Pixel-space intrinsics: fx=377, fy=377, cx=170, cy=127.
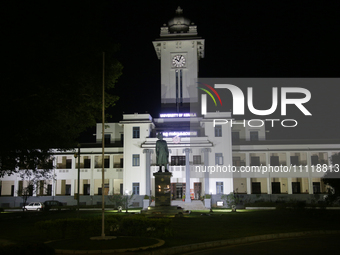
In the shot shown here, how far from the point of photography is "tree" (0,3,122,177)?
1786 cm

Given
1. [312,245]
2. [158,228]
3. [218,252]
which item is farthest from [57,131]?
[312,245]

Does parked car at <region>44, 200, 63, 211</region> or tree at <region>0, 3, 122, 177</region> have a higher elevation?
tree at <region>0, 3, 122, 177</region>

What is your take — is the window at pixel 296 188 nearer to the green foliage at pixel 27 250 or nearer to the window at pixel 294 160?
the window at pixel 294 160

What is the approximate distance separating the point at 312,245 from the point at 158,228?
5.89 meters

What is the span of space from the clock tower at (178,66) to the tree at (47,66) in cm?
4005

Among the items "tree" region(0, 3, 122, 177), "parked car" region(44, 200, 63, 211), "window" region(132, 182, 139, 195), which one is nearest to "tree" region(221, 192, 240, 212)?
"window" region(132, 182, 139, 195)

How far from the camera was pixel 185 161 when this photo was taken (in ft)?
170

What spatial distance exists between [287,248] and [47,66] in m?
13.4

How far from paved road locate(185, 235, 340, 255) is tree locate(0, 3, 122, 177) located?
1119cm

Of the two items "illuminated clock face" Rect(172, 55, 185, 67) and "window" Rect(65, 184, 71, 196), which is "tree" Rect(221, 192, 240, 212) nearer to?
"window" Rect(65, 184, 71, 196)

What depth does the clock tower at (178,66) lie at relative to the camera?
203 feet

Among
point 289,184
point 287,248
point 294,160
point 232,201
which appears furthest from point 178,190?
point 287,248

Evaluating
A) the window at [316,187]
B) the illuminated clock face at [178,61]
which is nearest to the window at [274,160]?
the window at [316,187]

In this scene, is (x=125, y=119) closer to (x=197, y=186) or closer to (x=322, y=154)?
(x=197, y=186)
